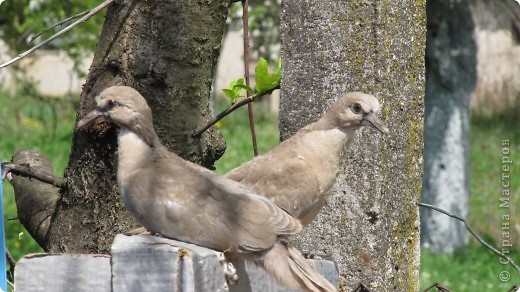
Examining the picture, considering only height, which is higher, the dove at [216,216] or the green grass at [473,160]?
the green grass at [473,160]

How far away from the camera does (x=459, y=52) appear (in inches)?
396

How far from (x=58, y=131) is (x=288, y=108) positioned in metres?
10.7

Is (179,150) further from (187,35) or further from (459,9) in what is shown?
(459,9)

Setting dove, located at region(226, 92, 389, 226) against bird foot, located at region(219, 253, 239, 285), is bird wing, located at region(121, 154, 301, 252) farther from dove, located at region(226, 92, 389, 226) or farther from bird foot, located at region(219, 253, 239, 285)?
dove, located at region(226, 92, 389, 226)

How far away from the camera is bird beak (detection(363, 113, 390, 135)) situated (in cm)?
291

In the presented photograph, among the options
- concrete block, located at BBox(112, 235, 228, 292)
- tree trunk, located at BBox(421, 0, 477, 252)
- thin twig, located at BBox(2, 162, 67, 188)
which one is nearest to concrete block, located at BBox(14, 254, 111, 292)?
concrete block, located at BBox(112, 235, 228, 292)

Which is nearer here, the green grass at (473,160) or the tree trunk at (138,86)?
the tree trunk at (138,86)

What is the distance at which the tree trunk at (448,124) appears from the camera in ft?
32.9

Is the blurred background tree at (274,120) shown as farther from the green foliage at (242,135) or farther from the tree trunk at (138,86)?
the tree trunk at (138,86)

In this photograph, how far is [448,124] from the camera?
414 inches

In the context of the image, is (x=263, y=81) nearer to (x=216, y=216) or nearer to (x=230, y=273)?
(x=216, y=216)

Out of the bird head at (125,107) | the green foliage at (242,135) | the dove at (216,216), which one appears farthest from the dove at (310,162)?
the green foliage at (242,135)

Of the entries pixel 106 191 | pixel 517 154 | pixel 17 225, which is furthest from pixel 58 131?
pixel 106 191

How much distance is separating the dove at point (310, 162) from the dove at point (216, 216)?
0.34m
